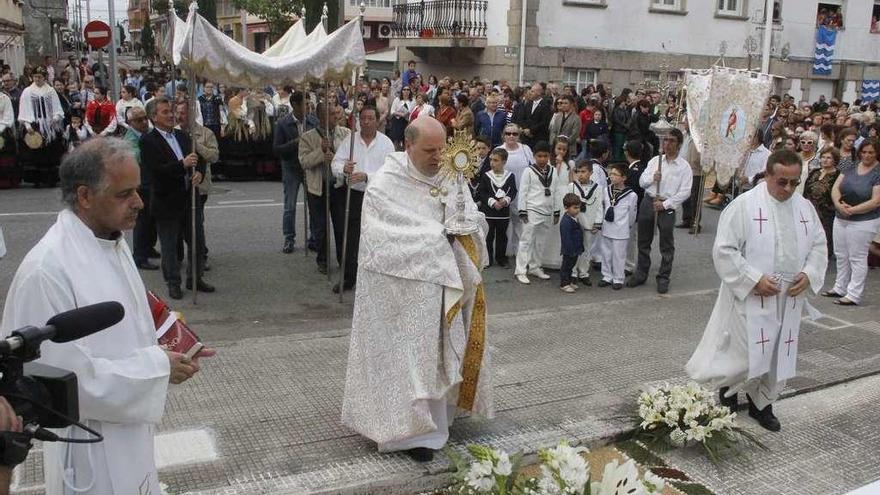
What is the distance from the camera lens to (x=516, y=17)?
76.0ft

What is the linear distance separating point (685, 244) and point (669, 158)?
8.63 feet

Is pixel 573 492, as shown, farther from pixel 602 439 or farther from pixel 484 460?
pixel 602 439

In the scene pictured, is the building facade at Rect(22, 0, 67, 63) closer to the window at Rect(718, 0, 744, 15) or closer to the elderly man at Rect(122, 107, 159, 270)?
the window at Rect(718, 0, 744, 15)

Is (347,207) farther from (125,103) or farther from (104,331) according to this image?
(125,103)

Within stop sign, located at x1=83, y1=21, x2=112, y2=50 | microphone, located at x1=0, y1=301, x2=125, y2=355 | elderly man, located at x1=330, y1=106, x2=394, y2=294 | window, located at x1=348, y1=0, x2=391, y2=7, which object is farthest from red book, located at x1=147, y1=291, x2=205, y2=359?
window, located at x1=348, y1=0, x2=391, y2=7

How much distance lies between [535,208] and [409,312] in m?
5.19

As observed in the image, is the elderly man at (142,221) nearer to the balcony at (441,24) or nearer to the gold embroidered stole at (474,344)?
the gold embroidered stole at (474,344)

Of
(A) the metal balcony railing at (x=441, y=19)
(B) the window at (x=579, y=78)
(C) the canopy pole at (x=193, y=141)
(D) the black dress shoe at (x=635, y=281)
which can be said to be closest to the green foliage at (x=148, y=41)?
(A) the metal balcony railing at (x=441, y=19)

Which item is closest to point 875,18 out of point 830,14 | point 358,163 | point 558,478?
point 830,14

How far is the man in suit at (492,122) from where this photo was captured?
14.2m

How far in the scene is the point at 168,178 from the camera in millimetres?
8062

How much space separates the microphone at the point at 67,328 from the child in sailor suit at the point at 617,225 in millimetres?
7779

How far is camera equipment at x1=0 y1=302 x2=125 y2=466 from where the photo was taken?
6.38 feet

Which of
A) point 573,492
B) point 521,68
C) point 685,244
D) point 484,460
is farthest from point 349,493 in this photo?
point 521,68
